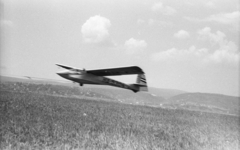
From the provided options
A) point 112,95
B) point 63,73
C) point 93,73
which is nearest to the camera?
point 63,73

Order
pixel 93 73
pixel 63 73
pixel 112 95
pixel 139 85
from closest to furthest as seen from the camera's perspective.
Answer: pixel 63 73, pixel 93 73, pixel 139 85, pixel 112 95

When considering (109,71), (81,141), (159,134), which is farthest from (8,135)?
(159,134)

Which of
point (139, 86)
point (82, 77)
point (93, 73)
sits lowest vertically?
point (139, 86)

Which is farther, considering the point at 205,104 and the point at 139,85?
the point at 205,104

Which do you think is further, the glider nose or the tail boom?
the tail boom

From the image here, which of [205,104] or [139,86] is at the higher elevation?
[139,86]

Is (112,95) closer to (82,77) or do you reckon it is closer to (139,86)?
(139,86)

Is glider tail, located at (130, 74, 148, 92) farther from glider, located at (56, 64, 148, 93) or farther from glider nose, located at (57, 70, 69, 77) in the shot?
glider nose, located at (57, 70, 69, 77)

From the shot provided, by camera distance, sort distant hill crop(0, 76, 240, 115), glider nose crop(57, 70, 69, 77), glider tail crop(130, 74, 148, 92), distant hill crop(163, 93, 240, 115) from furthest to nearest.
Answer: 1. distant hill crop(163, 93, 240, 115)
2. distant hill crop(0, 76, 240, 115)
3. glider tail crop(130, 74, 148, 92)
4. glider nose crop(57, 70, 69, 77)

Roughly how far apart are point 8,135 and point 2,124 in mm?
1350

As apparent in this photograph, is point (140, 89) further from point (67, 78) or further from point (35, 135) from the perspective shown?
point (35, 135)

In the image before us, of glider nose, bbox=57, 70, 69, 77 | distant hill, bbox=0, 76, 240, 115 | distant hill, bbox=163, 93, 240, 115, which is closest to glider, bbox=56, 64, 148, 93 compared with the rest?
glider nose, bbox=57, 70, 69, 77

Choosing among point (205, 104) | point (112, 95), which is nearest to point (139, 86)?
point (112, 95)

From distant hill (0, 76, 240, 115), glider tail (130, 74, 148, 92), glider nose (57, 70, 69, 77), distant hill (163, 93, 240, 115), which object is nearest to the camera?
glider nose (57, 70, 69, 77)
